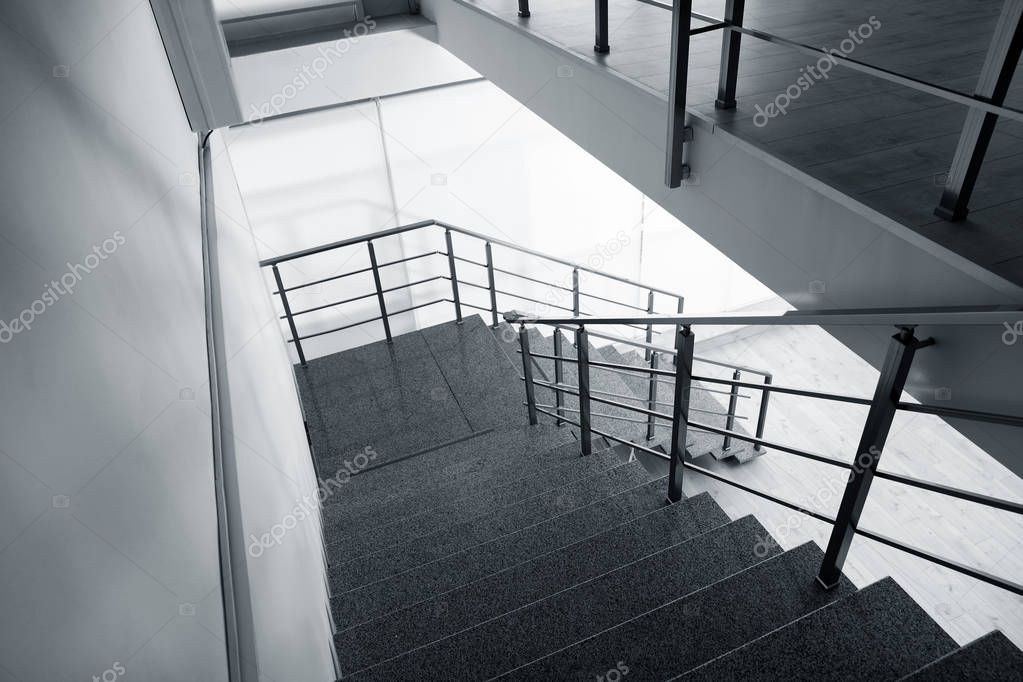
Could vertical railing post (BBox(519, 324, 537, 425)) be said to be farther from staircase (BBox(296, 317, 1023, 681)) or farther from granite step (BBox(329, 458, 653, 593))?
granite step (BBox(329, 458, 653, 593))

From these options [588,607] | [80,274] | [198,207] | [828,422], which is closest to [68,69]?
[80,274]

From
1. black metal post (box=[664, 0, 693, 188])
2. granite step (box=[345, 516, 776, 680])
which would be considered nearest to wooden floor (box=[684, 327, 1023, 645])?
granite step (box=[345, 516, 776, 680])

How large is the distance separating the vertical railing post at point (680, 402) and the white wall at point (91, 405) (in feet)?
3.71

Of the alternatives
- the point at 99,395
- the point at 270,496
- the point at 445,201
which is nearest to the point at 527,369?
the point at 270,496

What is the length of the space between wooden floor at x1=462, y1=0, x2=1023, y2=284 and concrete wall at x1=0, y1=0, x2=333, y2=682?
1.27 metres

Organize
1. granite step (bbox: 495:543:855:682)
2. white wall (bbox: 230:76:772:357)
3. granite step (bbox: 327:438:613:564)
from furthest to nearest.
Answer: white wall (bbox: 230:76:772:357) → granite step (bbox: 327:438:613:564) → granite step (bbox: 495:543:855:682)

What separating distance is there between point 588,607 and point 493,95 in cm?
414

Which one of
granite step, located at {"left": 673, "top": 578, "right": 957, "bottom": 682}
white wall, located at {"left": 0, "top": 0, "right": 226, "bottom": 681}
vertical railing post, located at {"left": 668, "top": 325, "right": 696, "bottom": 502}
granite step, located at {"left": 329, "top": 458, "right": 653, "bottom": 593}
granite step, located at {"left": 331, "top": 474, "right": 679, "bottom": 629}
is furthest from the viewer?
granite step, located at {"left": 329, "top": 458, "right": 653, "bottom": 593}

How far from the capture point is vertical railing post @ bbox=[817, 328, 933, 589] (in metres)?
1.17

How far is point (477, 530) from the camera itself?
7.45 ft

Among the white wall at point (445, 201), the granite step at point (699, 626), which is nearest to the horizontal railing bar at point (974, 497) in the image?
the granite step at point (699, 626)

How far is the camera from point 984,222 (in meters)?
1.25

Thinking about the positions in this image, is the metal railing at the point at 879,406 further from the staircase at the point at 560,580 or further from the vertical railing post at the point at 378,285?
the vertical railing post at the point at 378,285

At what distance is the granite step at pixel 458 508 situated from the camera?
7.84ft
